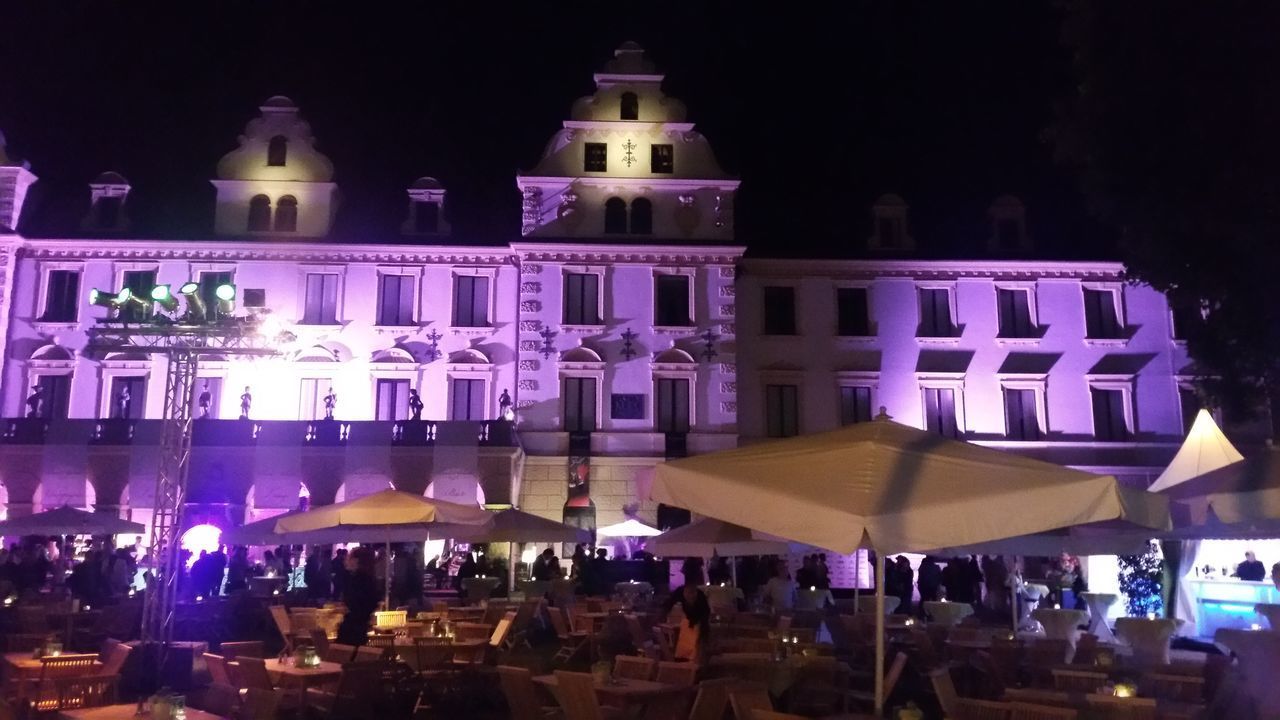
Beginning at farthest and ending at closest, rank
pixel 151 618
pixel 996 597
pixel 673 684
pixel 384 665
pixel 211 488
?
1. pixel 211 488
2. pixel 996 597
3. pixel 151 618
4. pixel 384 665
5. pixel 673 684

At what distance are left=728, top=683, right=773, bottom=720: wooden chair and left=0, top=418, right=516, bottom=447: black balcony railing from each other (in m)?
22.8

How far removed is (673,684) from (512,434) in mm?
21642

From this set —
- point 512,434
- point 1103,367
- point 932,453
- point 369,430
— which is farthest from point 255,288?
point 932,453

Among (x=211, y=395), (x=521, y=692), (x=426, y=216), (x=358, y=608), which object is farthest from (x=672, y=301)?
(x=521, y=692)

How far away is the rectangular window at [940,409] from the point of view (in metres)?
34.2

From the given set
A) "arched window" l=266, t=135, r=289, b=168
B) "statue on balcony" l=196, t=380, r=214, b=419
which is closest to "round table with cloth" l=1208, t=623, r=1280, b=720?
"statue on balcony" l=196, t=380, r=214, b=419

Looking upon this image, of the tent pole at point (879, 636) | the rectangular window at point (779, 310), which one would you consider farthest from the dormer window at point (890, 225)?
the tent pole at point (879, 636)

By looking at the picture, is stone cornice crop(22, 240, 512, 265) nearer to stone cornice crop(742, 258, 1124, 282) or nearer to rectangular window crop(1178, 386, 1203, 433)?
stone cornice crop(742, 258, 1124, 282)

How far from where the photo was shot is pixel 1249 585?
64.0ft

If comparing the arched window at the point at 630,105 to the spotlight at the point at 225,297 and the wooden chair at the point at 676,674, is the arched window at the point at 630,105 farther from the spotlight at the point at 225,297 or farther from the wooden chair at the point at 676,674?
the wooden chair at the point at 676,674

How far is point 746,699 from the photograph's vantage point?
8.62 m

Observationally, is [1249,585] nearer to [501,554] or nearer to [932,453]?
[932,453]

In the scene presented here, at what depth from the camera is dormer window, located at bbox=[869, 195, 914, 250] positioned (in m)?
35.4

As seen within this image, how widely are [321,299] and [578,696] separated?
1062 inches
